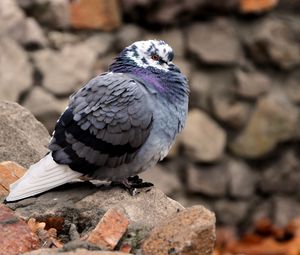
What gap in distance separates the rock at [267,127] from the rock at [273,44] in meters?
0.20

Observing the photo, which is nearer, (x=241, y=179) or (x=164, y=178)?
(x=164, y=178)

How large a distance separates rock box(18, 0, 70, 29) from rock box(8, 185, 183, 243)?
5.76ft

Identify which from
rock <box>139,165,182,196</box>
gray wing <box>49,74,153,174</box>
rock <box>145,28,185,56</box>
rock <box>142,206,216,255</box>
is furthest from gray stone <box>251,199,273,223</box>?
rock <box>142,206,216,255</box>

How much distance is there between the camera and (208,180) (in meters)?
4.98

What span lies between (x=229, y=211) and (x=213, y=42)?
0.94 meters

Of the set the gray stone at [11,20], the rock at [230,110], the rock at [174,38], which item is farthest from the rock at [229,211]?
the gray stone at [11,20]

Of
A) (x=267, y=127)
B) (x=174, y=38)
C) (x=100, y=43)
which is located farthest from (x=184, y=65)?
(x=267, y=127)

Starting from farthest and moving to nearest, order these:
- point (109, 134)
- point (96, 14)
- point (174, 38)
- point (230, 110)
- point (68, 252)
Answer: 1. point (230, 110)
2. point (174, 38)
3. point (96, 14)
4. point (109, 134)
5. point (68, 252)

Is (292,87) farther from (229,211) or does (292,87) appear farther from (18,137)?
(18,137)

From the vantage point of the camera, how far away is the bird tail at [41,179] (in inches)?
112

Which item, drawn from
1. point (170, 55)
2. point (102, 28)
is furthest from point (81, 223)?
point (102, 28)

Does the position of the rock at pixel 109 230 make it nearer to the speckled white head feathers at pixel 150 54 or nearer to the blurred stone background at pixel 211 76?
the speckled white head feathers at pixel 150 54

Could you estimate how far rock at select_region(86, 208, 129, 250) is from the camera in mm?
2455

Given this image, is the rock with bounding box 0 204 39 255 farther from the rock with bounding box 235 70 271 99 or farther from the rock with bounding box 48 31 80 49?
the rock with bounding box 235 70 271 99
